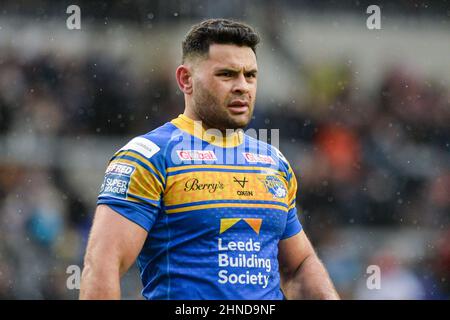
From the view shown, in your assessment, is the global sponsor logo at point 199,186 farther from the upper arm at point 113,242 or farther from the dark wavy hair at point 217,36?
the dark wavy hair at point 217,36

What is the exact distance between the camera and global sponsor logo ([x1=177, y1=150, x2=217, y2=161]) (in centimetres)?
406

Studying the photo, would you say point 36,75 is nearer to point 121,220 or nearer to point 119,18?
point 119,18

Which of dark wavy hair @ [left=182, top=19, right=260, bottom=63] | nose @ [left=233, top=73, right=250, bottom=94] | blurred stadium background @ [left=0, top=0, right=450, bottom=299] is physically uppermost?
dark wavy hair @ [left=182, top=19, right=260, bottom=63]

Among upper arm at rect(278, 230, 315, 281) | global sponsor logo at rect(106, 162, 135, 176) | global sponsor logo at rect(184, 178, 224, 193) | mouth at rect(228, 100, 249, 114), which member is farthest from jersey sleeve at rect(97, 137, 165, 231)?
upper arm at rect(278, 230, 315, 281)

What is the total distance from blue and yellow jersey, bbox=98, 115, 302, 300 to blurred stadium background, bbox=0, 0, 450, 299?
6020 millimetres

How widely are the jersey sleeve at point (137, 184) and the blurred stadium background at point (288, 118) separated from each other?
20.2 ft

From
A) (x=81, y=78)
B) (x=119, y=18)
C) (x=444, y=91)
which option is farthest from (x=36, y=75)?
(x=444, y=91)

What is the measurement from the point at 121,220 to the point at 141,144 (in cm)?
41

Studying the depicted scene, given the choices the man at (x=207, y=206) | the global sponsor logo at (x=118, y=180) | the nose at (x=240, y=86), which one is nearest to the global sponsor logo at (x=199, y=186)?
the man at (x=207, y=206)

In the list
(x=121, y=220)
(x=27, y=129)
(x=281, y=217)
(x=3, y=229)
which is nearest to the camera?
(x=121, y=220)

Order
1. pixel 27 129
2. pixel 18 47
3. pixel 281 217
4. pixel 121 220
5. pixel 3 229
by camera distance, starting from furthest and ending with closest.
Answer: pixel 18 47 → pixel 27 129 → pixel 3 229 → pixel 281 217 → pixel 121 220

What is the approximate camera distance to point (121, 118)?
1170cm

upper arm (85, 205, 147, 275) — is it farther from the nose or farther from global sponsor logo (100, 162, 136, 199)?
the nose

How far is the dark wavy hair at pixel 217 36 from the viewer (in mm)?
4309
